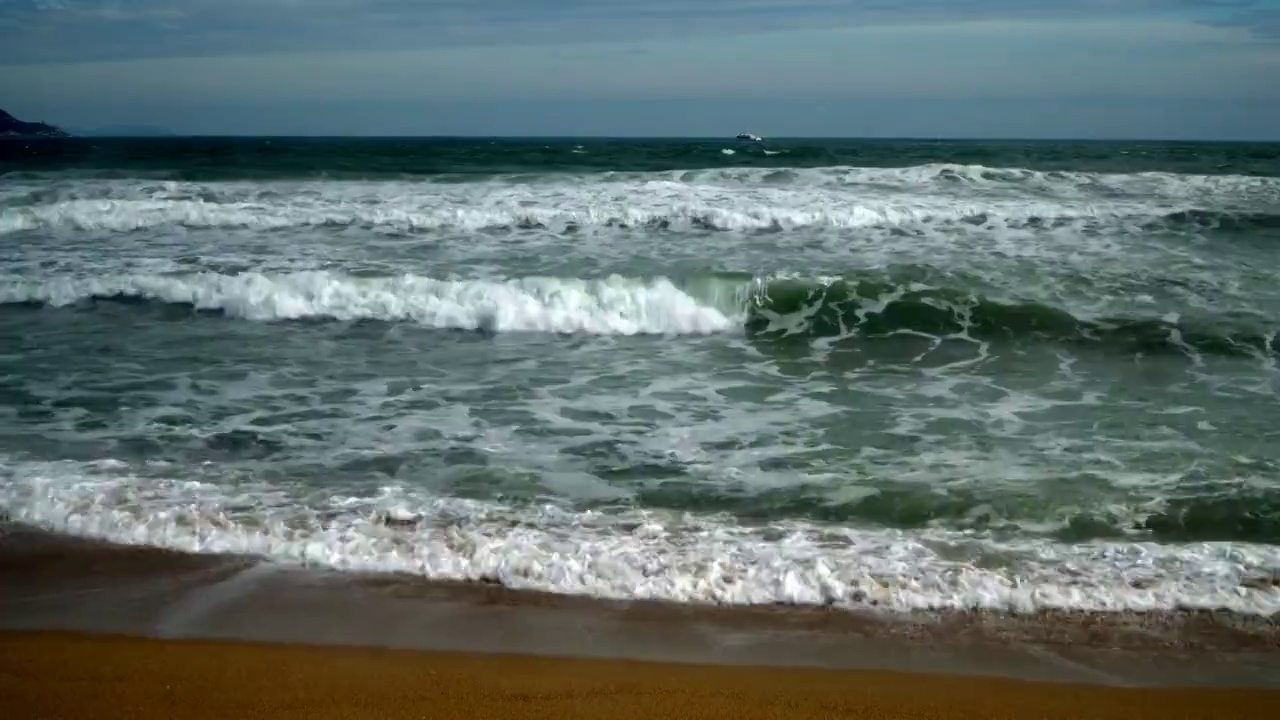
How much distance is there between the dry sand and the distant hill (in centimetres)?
7200

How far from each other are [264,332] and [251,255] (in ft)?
12.1

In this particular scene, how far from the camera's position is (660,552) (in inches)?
179

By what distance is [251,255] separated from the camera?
43.2 ft

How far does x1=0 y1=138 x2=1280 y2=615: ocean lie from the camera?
462cm

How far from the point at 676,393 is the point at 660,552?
3.13 metres

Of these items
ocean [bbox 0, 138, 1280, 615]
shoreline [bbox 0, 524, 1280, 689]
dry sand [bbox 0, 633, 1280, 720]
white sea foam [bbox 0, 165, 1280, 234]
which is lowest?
shoreline [bbox 0, 524, 1280, 689]

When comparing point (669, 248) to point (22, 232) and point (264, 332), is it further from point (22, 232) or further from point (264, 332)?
point (22, 232)

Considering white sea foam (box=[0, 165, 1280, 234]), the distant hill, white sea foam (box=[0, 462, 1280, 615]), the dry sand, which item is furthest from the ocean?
the distant hill

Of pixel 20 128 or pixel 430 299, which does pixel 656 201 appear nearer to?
pixel 430 299

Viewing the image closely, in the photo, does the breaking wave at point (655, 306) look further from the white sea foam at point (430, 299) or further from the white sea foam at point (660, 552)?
the white sea foam at point (660, 552)

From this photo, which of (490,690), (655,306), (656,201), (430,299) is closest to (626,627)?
(490,690)

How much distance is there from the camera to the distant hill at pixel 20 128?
64.8 m

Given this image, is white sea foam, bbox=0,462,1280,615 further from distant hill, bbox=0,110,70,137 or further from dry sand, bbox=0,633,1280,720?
distant hill, bbox=0,110,70,137

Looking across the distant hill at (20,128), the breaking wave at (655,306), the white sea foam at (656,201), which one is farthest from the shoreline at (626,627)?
the distant hill at (20,128)
